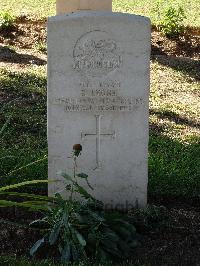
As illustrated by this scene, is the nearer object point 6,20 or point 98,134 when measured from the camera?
point 98,134

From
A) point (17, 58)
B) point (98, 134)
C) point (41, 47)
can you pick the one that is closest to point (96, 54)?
point (98, 134)

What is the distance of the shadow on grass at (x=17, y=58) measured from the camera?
886cm

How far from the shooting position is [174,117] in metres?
7.44

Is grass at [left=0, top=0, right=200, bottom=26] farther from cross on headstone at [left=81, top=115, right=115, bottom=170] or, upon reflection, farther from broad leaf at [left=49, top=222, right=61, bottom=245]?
broad leaf at [left=49, top=222, right=61, bottom=245]

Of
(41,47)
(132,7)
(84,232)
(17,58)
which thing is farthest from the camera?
(132,7)

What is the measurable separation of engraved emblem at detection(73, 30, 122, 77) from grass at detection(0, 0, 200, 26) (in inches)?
239

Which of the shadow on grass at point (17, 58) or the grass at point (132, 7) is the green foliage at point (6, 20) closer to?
the grass at point (132, 7)

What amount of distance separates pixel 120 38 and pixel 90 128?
2.24ft

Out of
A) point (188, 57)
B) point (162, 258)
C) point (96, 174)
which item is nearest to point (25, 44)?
point (188, 57)

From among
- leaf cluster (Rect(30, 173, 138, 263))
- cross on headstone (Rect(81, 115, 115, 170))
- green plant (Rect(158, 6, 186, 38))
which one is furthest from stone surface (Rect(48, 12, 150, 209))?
green plant (Rect(158, 6, 186, 38))

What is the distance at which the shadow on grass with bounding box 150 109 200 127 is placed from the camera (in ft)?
23.9

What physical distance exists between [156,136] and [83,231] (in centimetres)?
257

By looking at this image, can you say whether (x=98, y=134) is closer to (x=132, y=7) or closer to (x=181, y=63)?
(x=181, y=63)

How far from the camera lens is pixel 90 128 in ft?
15.5
